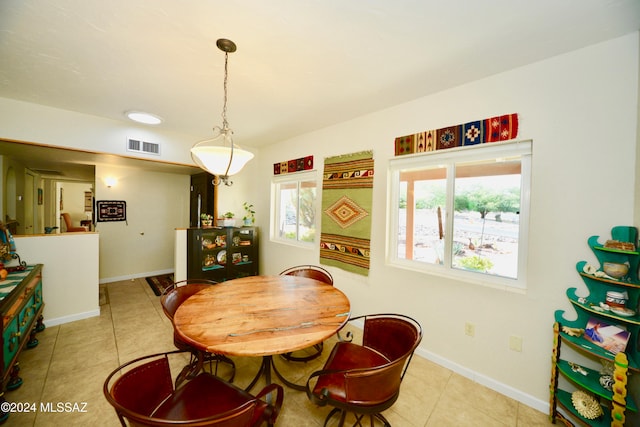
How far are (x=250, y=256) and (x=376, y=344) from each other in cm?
302

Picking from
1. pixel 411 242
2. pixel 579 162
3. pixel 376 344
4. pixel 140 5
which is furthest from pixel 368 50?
pixel 376 344

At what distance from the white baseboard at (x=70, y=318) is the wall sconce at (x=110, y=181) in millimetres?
2412

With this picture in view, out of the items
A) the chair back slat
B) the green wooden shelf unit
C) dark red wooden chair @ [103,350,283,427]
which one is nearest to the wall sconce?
dark red wooden chair @ [103,350,283,427]

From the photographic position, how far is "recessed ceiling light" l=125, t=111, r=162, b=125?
2.79 metres

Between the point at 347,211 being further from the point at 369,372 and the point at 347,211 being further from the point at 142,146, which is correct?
the point at 142,146

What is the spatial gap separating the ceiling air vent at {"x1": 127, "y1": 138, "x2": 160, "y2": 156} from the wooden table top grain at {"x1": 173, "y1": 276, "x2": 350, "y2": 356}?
99.8 inches

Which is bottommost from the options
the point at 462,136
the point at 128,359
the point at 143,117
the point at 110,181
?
the point at 128,359

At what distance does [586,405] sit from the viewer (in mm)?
1412

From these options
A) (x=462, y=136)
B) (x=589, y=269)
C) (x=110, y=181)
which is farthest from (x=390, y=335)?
(x=110, y=181)

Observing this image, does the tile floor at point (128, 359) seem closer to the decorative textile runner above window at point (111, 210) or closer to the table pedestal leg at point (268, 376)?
the table pedestal leg at point (268, 376)

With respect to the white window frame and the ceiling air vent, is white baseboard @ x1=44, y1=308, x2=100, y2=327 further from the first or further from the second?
the white window frame

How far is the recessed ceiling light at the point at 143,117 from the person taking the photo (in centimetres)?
279

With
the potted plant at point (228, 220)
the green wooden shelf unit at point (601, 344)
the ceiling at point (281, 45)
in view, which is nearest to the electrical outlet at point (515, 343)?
the green wooden shelf unit at point (601, 344)

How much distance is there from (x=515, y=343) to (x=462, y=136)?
5.65 ft
